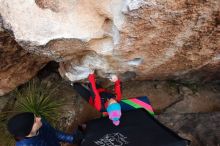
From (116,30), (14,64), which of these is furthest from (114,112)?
(14,64)

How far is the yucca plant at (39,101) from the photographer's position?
17.2 ft

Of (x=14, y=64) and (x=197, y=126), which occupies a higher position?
(x=197, y=126)

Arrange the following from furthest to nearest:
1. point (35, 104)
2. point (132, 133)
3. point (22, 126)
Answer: point (35, 104), point (132, 133), point (22, 126)

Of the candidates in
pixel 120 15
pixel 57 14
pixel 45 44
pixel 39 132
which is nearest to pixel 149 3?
pixel 120 15

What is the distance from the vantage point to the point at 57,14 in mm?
3869

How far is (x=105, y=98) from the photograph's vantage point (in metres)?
4.47

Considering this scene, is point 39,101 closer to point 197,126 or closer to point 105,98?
point 105,98

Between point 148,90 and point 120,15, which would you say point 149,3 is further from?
point 148,90

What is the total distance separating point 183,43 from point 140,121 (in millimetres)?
1007

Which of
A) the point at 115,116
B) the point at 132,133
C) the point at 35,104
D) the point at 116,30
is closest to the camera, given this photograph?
the point at 116,30

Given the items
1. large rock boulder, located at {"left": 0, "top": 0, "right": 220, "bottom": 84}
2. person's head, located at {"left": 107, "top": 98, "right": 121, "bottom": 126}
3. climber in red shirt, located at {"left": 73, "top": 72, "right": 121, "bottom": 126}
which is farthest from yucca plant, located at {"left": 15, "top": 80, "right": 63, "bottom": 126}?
person's head, located at {"left": 107, "top": 98, "right": 121, "bottom": 126}

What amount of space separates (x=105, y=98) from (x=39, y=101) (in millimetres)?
1240

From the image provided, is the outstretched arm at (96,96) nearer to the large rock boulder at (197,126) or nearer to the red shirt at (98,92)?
the red shirt at (98,92)

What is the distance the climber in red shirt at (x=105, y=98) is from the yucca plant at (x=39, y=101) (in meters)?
0.73
